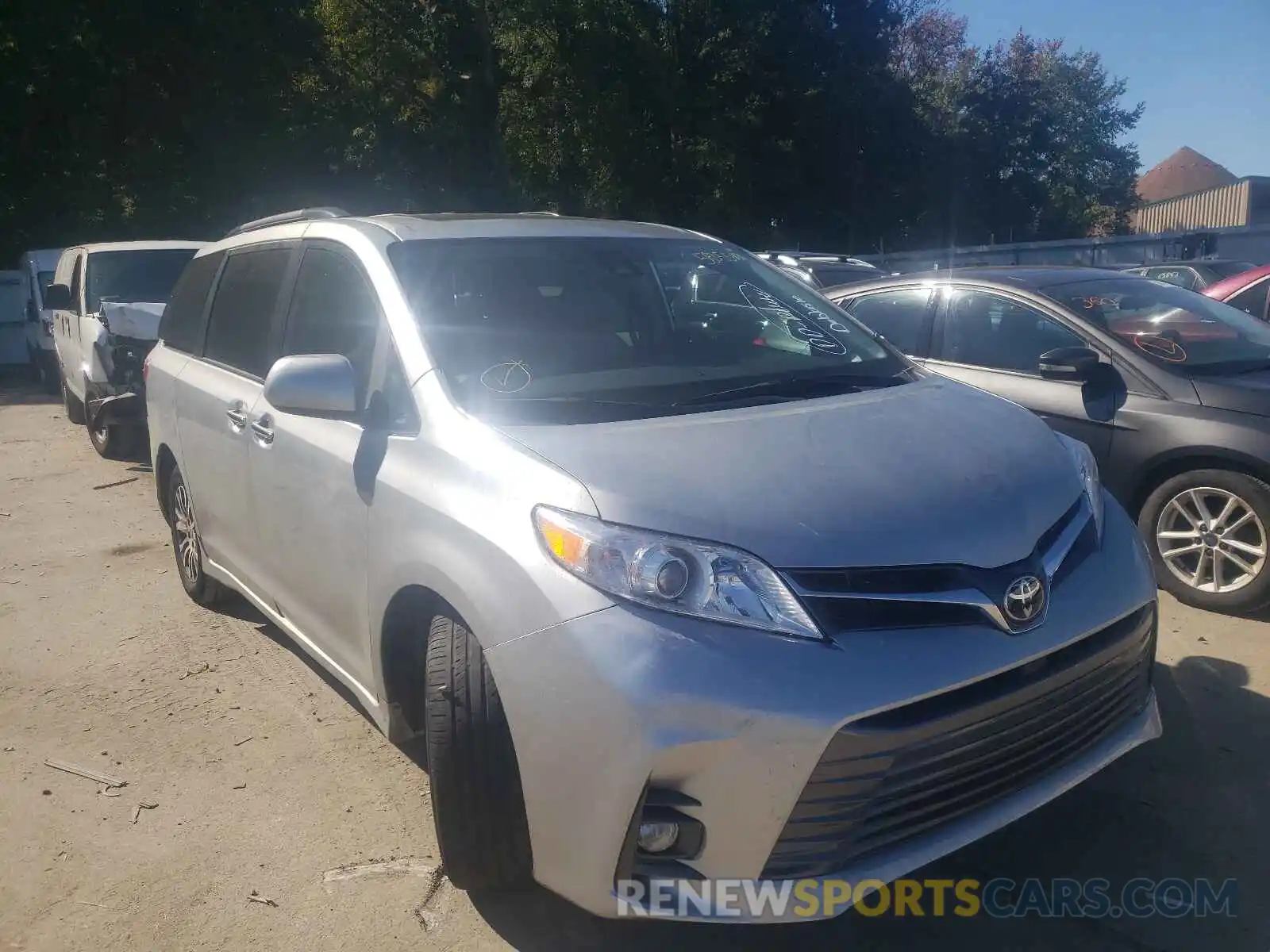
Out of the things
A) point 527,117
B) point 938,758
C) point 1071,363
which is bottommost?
point 938,758

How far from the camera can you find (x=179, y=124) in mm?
23734

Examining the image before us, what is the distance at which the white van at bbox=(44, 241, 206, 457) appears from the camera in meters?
8.81

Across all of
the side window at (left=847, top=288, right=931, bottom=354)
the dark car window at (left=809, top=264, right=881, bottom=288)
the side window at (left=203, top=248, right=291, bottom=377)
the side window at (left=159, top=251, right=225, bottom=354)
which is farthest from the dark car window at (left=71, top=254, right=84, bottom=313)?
the dark car window at (left=809, top=264, right=881, bottom=288)

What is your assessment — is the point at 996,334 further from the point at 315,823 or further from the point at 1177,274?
the point at 1177,274

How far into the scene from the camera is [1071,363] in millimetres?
5070

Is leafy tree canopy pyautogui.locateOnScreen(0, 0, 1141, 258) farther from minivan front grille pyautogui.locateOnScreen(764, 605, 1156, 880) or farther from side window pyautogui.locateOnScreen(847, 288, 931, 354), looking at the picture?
minivan front grille pyautogui.locateOnScreen(764, 605, 1156, 880)

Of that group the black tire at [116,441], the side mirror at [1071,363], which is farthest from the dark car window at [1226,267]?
the black tire at [116,441]

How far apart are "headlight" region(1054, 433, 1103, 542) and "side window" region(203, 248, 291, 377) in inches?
111

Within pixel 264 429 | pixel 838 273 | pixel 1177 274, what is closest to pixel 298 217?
pixel 264 429

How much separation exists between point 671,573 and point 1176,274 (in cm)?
1466

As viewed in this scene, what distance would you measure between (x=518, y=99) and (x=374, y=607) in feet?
102

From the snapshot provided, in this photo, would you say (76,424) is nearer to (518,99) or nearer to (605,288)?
(605,288)

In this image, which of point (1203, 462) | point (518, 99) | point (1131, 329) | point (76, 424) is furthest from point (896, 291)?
point (518, 99)

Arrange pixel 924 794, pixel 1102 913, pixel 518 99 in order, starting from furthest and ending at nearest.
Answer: pixel 518 99 < pixel 1102 913 < pixel 924 794
